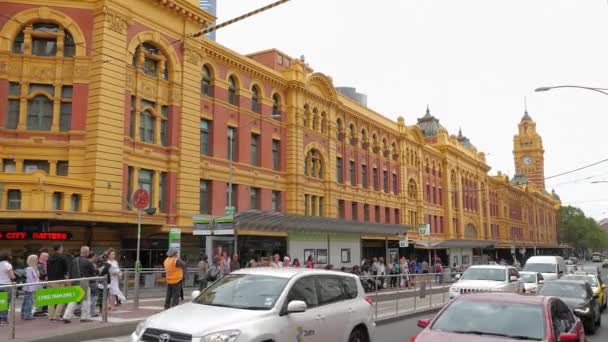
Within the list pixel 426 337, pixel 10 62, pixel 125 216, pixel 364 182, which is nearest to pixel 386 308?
pixel 426 337

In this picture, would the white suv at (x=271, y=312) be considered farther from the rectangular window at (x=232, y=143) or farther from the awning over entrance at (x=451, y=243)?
the awning over entrance at (x=451, y=243)

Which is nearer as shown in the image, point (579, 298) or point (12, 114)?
point (579, 298)

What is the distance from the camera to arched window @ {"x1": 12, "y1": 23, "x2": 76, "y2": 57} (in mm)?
25203

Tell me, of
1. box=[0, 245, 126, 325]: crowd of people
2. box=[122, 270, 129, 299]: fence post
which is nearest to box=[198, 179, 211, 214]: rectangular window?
box=[122, 270, 129, 299]: fence post

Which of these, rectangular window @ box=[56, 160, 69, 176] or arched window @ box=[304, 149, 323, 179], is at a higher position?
arched window @ box=[304, 149, 323, 179]

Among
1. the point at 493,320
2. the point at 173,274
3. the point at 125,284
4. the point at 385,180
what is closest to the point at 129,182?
the point at 125,284

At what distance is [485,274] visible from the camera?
19.8 m

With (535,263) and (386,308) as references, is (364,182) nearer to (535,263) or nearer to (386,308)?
(535,263)

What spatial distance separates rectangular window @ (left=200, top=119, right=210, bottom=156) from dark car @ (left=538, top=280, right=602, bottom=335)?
68.0ft

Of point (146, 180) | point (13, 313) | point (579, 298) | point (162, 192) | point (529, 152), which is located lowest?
point (579, 298)

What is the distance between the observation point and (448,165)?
66.9 m

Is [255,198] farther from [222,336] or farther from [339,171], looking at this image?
[222,336]

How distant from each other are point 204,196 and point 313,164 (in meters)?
12.0

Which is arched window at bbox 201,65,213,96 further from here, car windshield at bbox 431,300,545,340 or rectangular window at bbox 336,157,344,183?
car windshield at bbox 431,300,545,340
